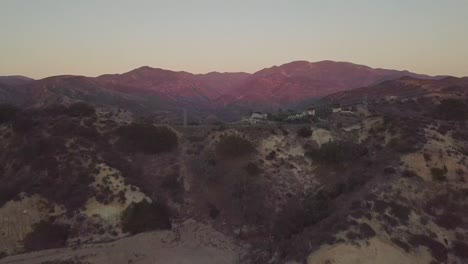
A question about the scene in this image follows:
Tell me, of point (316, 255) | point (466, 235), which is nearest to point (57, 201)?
point (316, 255)

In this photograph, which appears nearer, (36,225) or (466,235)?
(466,235)

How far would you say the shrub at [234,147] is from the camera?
2058 inches

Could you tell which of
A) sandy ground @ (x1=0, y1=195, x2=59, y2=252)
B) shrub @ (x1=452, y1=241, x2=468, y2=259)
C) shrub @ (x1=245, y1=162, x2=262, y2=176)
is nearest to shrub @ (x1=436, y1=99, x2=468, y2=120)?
shrub @ (x1=245, y1=162, x2=262, y2=176)

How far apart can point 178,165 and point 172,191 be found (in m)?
4.75

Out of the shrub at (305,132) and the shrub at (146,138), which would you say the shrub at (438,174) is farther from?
the shrub at (146,138)

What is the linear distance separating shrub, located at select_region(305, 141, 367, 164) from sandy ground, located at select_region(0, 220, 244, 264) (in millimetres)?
16858

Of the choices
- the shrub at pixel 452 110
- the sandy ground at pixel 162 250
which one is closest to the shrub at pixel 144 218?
the sandy ground at pixel 162 250

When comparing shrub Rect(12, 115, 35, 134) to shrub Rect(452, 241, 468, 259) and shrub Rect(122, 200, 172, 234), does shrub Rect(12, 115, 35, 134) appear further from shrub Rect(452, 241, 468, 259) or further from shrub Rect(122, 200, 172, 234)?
shrub Rect(452, 241, 468, 259)

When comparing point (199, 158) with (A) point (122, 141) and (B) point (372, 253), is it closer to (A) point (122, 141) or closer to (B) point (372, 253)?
(A) point (122, 141)

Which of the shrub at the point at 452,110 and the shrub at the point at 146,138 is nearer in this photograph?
the shrub at the point at 146,138

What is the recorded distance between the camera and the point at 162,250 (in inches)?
1539

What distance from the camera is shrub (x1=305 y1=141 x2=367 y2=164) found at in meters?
50.9

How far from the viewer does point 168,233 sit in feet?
137

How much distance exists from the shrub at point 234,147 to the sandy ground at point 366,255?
22.6m
